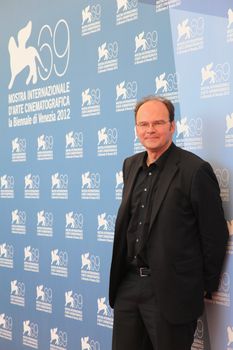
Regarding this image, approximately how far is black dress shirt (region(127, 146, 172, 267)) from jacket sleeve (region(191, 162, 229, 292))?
230 mm

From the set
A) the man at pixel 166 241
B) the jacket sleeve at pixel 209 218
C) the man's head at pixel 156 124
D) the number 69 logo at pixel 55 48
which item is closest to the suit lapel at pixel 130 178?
the man at pixel 166 241

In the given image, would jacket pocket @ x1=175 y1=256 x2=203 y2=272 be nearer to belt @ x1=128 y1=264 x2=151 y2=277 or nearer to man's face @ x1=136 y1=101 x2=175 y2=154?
belt @ x1=128 y1=264 x2=151 y2=277

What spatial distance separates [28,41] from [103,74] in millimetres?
926

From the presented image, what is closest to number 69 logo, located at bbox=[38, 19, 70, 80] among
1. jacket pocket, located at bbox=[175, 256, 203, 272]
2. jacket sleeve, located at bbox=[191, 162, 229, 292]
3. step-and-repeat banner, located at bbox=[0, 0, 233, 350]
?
step-and-repeat banner, located at bbox=[0, 0, 233, 350]

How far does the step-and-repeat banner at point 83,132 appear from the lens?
3.05m

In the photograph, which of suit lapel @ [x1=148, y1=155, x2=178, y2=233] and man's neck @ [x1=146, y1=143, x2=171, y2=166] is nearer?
suit lapel @ [x1=148, y1=155, x2=178, y2=233]

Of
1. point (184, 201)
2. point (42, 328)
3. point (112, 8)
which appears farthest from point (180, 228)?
point (42, 328)

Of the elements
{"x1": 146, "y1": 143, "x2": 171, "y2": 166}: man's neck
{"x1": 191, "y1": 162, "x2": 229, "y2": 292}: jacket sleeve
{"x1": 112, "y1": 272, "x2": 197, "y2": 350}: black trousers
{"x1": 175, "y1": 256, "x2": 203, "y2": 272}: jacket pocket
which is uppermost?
{"x1": 146, "y1": 143, "x2": 171, "y2": 166}: man's neck

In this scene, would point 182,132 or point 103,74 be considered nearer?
point 182,132

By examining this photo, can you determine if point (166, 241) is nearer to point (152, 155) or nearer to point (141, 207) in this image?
point (141, 207)

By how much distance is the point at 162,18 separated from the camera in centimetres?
335

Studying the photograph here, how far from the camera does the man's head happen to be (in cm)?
290

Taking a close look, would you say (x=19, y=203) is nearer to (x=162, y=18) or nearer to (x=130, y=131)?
(x=130, y=131)

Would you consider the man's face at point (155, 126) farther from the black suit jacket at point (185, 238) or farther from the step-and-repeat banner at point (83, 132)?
the step-and-repeat banner at point (83, 132)
